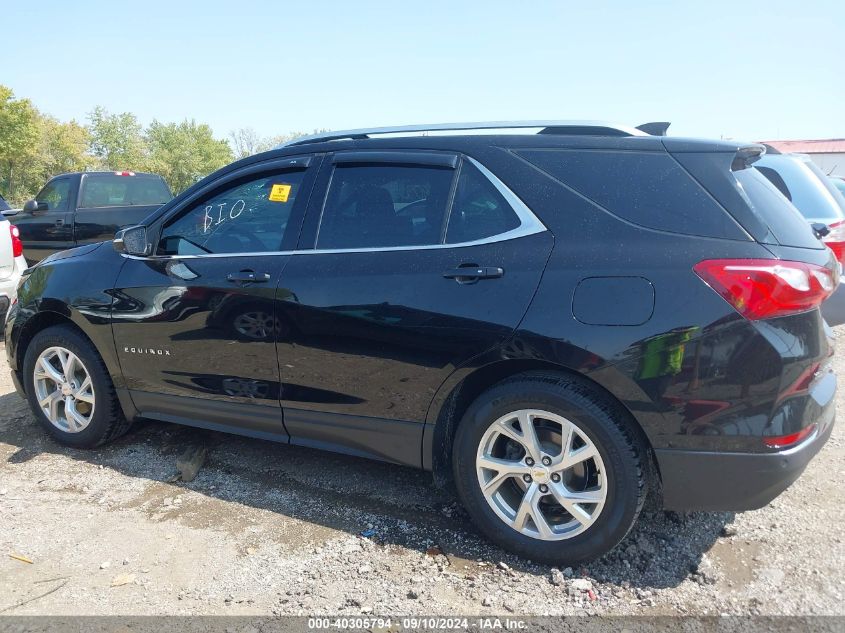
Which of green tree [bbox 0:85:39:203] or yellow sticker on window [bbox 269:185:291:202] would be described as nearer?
Result: yellow sticker on window [bbox 269:185:291:202]

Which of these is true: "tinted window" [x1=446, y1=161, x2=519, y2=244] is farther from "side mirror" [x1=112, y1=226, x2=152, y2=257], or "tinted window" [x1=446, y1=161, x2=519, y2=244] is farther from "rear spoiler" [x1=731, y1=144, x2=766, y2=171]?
"side mirror" [x1=112, y1=226, x2=152, y2=257]

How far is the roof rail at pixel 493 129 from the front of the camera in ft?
9.14

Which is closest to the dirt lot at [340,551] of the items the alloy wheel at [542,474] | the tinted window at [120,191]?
the alloy wheel at [542,474]

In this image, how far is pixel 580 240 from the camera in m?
2.57

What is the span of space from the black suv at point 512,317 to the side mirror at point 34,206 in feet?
24.1

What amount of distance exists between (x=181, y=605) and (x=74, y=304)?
2.13 meters

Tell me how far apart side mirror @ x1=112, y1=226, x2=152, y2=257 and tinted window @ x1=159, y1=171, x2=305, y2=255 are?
10 centimetres

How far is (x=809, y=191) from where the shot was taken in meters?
5.37

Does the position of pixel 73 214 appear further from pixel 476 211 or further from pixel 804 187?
pixel 804 187

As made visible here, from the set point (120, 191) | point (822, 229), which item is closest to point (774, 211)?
point (822, 229)

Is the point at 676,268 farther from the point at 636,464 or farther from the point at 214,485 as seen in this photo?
the point at 214,485

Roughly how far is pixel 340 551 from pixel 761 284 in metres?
2.09

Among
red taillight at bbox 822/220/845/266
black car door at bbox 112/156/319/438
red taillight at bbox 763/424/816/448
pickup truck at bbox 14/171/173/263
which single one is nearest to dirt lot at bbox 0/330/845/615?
black car door at bbox 112/156/319/438

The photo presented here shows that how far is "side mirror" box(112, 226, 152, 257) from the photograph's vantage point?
3.63 meters
